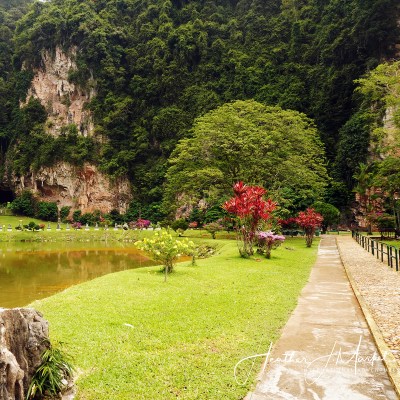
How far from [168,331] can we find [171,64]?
216 ft

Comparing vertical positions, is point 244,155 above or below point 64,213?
above

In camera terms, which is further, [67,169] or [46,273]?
[67,169]

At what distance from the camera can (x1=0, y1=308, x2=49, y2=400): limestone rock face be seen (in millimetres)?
3102

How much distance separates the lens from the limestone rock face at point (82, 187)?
62281 mm

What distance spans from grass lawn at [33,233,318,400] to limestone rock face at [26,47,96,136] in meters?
60.7

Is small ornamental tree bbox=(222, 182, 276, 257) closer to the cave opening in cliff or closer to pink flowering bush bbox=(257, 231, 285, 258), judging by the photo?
pink flowering bush bbox=(257, 231, 285, 258)

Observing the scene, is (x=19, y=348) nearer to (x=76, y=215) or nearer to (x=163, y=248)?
(x=163, y=248)

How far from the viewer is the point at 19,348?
11.4 ft

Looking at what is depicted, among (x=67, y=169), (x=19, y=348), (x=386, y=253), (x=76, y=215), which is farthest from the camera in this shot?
(x=67, y=169)

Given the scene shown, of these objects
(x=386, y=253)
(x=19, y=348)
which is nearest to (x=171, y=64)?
(x=386, y=253)

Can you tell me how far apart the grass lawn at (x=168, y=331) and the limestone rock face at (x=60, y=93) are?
60670mm

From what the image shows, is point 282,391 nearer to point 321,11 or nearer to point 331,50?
point 331,50

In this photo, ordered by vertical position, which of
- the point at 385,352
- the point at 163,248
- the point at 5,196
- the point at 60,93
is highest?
the point at 60,93

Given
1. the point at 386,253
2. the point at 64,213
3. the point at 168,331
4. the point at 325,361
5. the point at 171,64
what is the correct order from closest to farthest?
the point at 325,361
the point at 168,331
the point at 386,253
the point at 64,213
the point at 171,64
